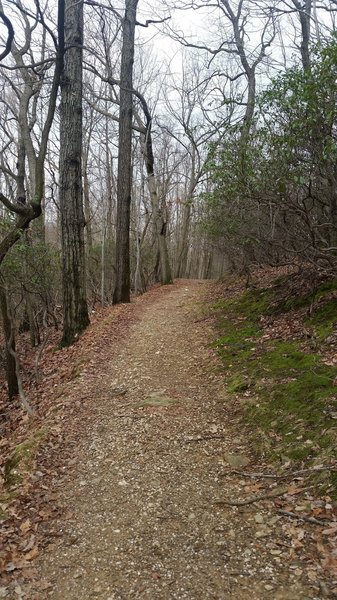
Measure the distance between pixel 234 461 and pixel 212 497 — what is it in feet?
1.95

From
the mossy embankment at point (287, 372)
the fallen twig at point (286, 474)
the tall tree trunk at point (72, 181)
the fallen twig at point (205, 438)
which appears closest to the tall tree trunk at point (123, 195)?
the tall tree trunk at point (72, 181)

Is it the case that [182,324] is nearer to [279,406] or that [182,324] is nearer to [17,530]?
[279,406]

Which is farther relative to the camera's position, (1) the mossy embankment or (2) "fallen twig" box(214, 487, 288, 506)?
(1) the mossy embankment

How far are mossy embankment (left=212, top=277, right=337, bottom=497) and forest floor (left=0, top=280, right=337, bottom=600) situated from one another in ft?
0.84

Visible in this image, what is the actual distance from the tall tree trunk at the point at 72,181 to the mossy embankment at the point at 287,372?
3297mm

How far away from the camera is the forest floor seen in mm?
2885

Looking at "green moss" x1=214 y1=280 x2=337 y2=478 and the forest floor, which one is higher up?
"green moss" x1=214 y1=280 x2=337 y2=478

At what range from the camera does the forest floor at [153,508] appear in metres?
2.88

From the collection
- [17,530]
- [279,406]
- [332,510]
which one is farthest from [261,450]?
[17,530]

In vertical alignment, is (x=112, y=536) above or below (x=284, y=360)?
below

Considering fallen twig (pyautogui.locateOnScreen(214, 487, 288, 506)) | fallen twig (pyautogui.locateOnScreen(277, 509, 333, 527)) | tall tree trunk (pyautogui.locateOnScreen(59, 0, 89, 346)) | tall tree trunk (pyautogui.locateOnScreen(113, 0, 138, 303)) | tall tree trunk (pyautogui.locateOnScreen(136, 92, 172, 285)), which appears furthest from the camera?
tall tree trunk (pyautogui.locateOnScreen(136, 92, 172, 285))

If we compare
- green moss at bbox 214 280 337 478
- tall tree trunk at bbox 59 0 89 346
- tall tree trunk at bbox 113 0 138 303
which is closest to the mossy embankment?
green moss at bbox 214 280 337 478

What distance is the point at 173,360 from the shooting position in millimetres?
7406

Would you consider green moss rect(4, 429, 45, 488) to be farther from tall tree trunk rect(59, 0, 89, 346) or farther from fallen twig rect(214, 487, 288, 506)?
tall tree trunk rect(59, 0, 89, 346)
